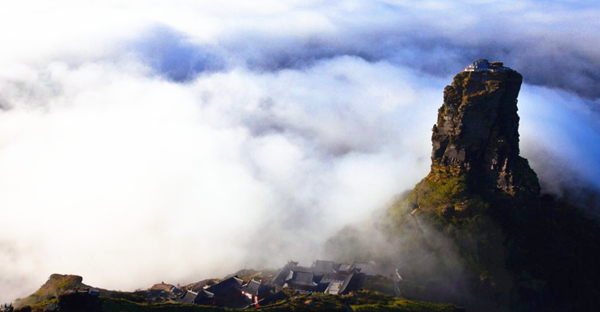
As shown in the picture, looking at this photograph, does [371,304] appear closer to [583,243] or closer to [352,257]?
[352,257]

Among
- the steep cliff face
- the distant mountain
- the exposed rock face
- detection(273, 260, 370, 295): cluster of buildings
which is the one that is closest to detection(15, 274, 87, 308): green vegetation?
detection(273, 260, 370, 295): cluster of buildings

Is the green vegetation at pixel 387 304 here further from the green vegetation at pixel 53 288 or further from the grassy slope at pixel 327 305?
the green vegetation at pixel 53 288

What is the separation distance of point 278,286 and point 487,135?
156 feet

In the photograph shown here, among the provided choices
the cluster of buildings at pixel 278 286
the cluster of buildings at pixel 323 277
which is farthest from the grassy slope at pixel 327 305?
the cluster of buildings at pixel 323 277

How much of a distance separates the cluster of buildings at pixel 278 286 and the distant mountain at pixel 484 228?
8329mm

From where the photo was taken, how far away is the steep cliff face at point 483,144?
359 feet

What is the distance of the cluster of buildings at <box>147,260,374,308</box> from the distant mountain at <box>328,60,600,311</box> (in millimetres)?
8329

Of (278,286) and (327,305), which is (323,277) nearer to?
(278,286)

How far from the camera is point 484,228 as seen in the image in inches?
4136

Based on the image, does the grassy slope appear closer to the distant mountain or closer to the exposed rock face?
the distant mountain

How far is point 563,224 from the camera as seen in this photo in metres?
118

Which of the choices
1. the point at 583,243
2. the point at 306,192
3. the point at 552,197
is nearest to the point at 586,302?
the point at 583,243

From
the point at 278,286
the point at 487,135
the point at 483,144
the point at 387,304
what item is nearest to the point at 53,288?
the point at 278,286

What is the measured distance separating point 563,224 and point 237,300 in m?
67.6
